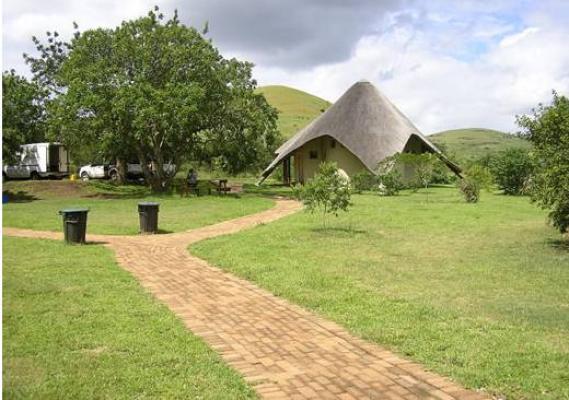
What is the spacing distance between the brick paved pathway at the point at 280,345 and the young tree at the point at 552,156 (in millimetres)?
6106

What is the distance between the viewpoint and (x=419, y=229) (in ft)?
48.6

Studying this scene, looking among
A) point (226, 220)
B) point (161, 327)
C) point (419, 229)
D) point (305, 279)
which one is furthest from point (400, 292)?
point (226, 220)

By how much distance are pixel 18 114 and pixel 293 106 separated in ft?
226

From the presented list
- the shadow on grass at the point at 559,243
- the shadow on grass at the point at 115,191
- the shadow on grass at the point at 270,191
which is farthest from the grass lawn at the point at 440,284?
the shadow on grass at the point at 115,191

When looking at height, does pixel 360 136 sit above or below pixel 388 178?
→ above

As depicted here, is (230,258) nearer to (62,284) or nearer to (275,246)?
(275,246)

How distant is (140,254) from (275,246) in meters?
2.60

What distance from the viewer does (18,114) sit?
33.5 metres

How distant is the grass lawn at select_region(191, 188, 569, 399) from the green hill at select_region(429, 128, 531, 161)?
6141 cm

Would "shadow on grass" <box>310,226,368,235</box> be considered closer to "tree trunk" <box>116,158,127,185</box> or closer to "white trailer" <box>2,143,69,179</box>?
"tree trunk" <box>116,158,127,185</box>

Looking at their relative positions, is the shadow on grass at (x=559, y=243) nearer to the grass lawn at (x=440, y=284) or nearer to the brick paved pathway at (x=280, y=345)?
the grass lawn at (x=440, y=284)

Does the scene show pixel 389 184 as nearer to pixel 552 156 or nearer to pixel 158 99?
pixel 158 99

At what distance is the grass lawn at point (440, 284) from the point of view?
17.8ft

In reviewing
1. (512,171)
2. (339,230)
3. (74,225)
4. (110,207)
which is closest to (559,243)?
(339,230)
